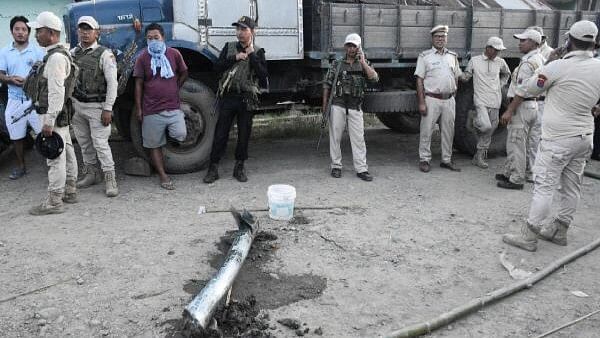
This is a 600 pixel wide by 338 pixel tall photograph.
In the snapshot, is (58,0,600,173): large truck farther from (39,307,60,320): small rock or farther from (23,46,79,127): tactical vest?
(39,307,60,320): small rock

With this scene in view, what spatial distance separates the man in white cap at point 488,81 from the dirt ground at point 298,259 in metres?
0.93

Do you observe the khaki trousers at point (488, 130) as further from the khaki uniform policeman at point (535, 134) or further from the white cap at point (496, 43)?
the white cap at point (496, 43)

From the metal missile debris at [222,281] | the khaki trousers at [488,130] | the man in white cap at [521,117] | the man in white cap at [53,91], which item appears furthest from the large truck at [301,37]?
the metal missile debris at [222,281]

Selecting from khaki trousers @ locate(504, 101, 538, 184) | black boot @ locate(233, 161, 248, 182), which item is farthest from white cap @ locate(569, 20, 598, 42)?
black boot @ locate(233, 161, 248, 182)

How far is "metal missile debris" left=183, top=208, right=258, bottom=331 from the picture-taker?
281cm

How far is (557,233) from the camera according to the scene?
443cm

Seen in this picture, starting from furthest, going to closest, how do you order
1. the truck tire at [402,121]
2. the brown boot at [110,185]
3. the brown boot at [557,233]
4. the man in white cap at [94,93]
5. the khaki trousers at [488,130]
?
the truck tire at [402,121] → the khaki trousers at [488,130] → the brown boot at [110,185] → the man in white cap at [94,93] → the brown boot at [557,233]

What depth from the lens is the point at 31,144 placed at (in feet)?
23.3

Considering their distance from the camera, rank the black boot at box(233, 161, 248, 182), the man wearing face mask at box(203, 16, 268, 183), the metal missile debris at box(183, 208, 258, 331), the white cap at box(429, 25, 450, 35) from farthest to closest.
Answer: the white cap at box(429, 25, 450, 35), the black boot at box(233, 161, 248, 182), the man wearing face mask at box(203, 16, 268, 183), the metal missile debris at box(183, 208, 258, 331)

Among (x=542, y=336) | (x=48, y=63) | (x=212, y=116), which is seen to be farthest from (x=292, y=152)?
(x=542, y=336)

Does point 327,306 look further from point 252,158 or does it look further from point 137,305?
point 252,158

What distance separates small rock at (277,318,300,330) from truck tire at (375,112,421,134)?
598 cm

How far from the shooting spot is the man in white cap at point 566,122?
4.00 m

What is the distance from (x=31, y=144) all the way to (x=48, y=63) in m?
2.97
